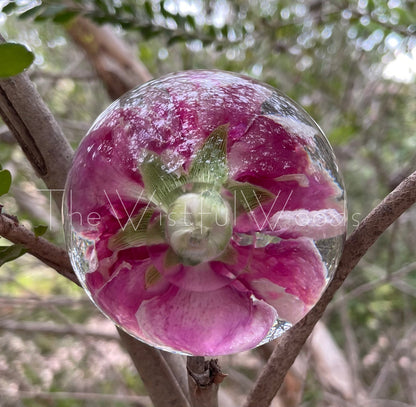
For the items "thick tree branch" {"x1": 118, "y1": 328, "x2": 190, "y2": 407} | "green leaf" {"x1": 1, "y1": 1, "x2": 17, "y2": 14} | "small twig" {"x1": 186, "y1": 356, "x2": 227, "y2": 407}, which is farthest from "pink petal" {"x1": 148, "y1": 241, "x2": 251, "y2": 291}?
"green leaf" {"x1": 1, "y1": 1, "x2": 17, "y2": 14}

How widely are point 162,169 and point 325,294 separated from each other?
0.76 feet

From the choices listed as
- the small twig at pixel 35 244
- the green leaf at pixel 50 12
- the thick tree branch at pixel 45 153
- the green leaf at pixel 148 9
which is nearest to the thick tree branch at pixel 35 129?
the thick tree branch at pixel 45 153

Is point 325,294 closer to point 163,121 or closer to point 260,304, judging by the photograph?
point 260,304

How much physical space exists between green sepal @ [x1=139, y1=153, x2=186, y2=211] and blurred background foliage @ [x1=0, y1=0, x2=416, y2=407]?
0.92m

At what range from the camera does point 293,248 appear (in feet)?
1.42

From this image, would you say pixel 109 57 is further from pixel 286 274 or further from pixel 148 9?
pixel 286 274

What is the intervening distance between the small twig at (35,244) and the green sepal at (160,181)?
140 mm

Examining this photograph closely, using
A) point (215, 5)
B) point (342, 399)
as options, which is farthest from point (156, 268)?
point (215, 5)

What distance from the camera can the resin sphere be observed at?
41 cm

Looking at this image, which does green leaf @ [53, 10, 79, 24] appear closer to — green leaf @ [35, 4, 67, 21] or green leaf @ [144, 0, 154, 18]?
green leaf @ [35, 4, 67, 21]

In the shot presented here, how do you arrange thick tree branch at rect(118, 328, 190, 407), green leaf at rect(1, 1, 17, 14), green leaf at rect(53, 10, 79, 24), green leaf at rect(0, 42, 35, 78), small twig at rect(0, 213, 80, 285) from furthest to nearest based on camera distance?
green leaf at rect(53, 10, 79, 24) < green leaf at rect(1, 1, 17, 14) < thick tree branch at rect(118, 328, 190, 407) < small twig at rect(0, 213, 80, 285) < green leaf at rect(0, 42, 35, 78)

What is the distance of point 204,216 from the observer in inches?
15.6

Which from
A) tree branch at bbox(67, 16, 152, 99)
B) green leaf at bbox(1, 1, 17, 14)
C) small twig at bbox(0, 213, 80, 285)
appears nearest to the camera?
small twig at bbox(0, 213, 80, 285)

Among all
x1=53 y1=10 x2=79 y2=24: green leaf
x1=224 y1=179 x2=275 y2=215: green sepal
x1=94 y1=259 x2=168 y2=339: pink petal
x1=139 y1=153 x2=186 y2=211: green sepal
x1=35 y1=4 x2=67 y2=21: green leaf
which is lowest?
A: x1=94 y1=259 x2=168 y2=339: pink petal
